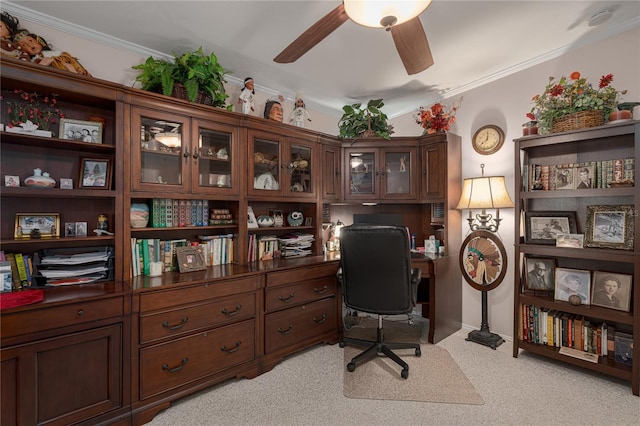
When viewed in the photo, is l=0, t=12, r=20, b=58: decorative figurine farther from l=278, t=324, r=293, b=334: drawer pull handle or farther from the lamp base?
the lamp base

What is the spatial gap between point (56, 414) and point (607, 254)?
3.73 meters

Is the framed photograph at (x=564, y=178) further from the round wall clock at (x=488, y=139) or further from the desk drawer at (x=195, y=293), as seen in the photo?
the desk drawer at (x=195, y=293)

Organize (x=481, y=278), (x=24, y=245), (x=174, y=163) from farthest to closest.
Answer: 1. (x=481, y=278)
2. (x=174, y=163)
3. (x=24, y=245)

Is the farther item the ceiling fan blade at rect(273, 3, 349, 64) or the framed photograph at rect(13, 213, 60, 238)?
the framed photograph at rect(13, 213, 60, 238)

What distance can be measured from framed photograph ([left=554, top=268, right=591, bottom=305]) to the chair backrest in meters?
1.26

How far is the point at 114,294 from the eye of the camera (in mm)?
1775

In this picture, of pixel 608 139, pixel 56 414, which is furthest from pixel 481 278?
pixel 56 414

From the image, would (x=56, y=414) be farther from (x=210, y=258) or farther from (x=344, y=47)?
(x=344, y=47)

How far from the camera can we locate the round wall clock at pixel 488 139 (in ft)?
10.0

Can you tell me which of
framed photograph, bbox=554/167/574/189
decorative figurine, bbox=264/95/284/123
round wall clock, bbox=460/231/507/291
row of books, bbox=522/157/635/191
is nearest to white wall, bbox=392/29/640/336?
round wall clock, bbox=460/231/507/291

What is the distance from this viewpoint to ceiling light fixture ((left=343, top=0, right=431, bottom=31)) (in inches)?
55.4

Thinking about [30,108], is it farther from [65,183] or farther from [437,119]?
[437,119]

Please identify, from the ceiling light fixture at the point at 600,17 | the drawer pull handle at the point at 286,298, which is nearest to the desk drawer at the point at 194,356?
the drawer pull handle at the point at 286,298

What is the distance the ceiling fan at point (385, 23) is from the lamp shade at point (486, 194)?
1499 millimetres
